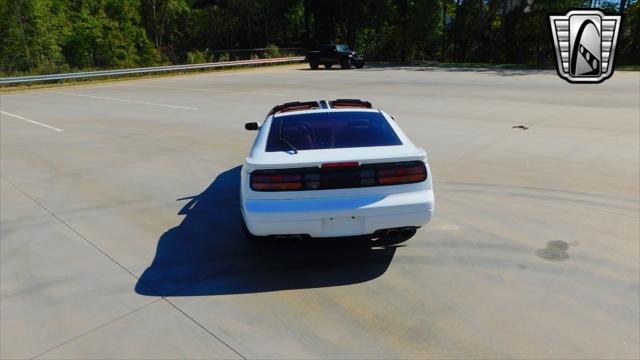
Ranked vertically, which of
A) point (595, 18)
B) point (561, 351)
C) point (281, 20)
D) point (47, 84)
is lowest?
point (561, 351)

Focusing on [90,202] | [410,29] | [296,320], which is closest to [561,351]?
[296,320]

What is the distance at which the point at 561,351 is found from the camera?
10.1ft

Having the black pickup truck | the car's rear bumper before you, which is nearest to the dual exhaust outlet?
the car's rear bumper

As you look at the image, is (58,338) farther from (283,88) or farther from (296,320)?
(283,88)

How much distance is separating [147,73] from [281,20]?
1009 inches

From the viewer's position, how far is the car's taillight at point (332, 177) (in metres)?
3.90

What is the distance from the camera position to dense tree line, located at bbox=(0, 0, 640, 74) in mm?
38281

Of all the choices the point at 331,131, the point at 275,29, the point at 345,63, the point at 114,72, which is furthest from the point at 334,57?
the point at 331,131

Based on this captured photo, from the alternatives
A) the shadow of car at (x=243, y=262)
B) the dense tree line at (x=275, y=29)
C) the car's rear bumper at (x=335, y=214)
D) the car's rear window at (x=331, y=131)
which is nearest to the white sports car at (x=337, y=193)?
the car's rear bumper at (x=335, y=214)

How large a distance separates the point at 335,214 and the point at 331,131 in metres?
1.15

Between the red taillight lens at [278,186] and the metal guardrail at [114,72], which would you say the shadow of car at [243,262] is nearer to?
the red taillight lens at [278,186]

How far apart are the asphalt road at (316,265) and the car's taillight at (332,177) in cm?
86

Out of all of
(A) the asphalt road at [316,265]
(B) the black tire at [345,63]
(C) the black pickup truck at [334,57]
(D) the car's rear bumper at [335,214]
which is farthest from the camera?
(B) the black tire at [345,63]

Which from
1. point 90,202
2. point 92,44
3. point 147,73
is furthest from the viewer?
point 92,44
